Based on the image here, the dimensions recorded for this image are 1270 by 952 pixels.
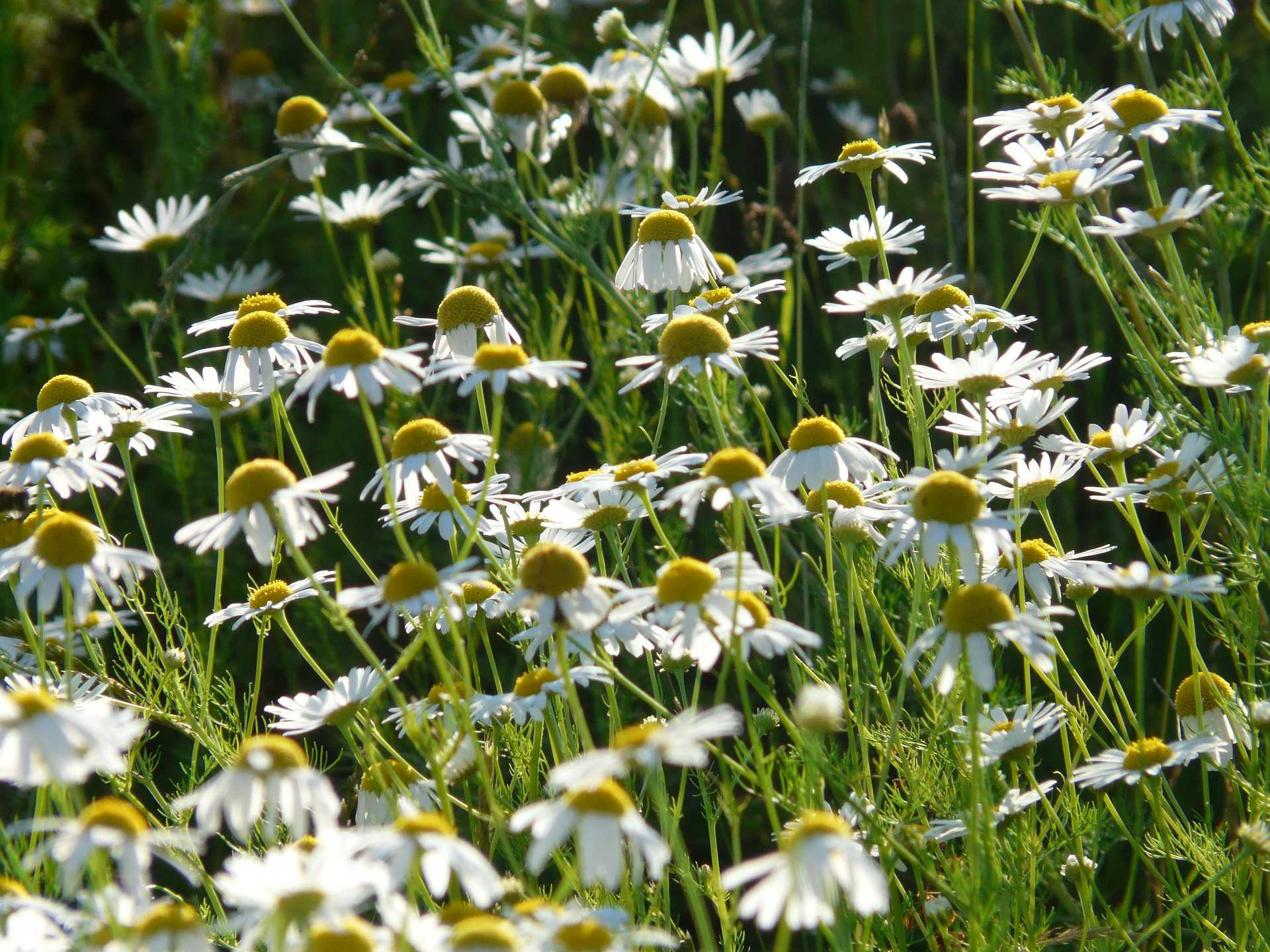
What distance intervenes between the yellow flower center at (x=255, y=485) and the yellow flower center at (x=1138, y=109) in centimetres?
146

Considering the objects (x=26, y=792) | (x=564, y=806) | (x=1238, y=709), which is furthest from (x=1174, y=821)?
(x=26, y=792)

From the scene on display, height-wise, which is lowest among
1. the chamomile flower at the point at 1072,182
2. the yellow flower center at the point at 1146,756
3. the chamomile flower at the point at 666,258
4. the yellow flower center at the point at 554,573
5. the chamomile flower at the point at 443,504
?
the yellow flower center at the point at 1146,756

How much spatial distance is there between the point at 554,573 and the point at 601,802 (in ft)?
1.06

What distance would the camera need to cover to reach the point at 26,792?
2.80 m

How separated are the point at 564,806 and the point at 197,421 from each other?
3.15m

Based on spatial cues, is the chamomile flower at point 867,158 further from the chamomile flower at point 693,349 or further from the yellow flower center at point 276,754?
the yellow flower center at point 276,754

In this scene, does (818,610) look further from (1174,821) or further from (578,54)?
(578,54)

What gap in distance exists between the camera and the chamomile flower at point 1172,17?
7.70 feet

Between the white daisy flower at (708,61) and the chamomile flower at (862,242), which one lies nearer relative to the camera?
the chamomile flower at (862,242)

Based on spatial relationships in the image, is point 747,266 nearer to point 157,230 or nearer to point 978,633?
point 157,230

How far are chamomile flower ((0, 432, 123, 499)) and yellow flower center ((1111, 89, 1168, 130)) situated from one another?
5.56ft

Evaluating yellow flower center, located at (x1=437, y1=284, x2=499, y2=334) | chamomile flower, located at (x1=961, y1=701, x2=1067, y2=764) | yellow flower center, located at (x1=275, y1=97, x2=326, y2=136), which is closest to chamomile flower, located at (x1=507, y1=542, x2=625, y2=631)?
chamomile flower, located at (x1=961, y1=701, x2=1067, y2=764)

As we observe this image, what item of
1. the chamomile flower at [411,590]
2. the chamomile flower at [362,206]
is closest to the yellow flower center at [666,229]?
the chamomile flower at [411,590]

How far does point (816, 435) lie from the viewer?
1.97m
